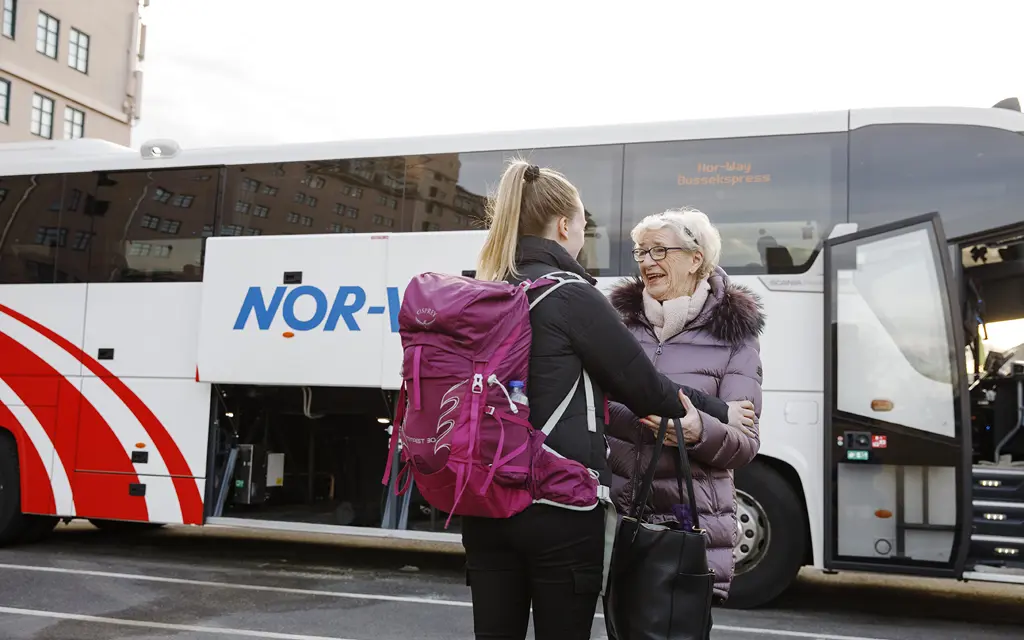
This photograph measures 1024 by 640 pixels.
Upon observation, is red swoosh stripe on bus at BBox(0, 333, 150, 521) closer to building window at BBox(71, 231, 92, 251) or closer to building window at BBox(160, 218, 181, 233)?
building window at BBox(71, 231, 92, 251)

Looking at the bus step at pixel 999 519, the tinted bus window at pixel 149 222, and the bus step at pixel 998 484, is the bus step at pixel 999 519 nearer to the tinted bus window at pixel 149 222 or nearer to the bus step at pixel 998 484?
the bus step at pixel 998 484

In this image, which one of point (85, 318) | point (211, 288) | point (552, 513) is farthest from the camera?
point (85, 318)

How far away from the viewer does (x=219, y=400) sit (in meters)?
8.82

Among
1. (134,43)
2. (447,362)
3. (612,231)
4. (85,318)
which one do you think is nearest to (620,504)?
(447,362)

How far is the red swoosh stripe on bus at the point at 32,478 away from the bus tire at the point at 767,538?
248 inches

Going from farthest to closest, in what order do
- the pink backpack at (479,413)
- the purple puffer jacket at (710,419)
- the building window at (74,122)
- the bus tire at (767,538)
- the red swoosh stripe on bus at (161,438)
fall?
the building window at (74,122) < the red swoosh stripe on bus at (161,438) < the bus tire at (767,538) < the purple puffer jacket at (710,419) < the pink backpack at (479,413)

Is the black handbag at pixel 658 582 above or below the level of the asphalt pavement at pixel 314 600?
above

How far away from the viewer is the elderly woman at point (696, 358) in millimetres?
2904

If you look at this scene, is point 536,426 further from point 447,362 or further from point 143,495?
point 143,495

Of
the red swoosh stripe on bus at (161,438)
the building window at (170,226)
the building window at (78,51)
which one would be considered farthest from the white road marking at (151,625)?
the building window at (78,51)

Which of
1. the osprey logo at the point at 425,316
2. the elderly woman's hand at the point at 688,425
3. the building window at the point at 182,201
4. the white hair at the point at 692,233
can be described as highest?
the building window at the point at 182,201

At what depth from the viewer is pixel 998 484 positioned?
680 cm

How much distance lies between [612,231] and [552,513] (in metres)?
5.50

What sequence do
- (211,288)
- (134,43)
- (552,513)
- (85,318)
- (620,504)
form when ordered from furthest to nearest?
1. (134,43)
2. (85,318)
3. (211,288)
4. (620,504)
5. (552,513)
